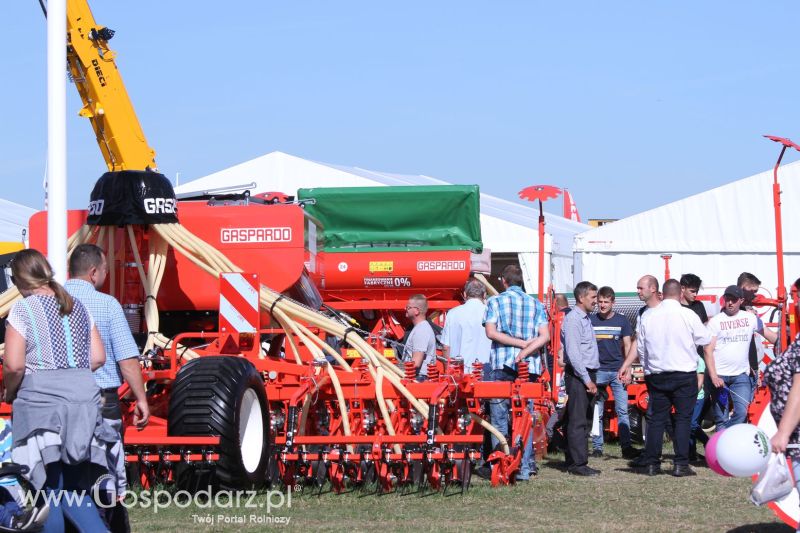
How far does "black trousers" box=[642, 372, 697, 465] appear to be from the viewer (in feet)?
32.2

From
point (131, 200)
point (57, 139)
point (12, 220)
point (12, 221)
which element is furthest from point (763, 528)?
point (12, 220)

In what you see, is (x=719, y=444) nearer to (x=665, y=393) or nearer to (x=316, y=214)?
(x=665, y=393)

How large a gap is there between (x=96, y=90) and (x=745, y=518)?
741 centimetres

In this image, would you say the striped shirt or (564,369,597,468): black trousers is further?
(564,369,597,468): black trousers

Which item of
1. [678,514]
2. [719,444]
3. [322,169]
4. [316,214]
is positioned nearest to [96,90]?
[316,214]

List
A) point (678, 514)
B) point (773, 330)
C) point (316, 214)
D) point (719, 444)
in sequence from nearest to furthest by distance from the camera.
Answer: point (719, 444) → point (678, 514) → point (773, 330) → point (316, 214)

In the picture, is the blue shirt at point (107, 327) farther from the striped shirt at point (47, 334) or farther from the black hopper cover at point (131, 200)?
the black hopper cover at point (131, 200)

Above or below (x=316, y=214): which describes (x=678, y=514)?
below

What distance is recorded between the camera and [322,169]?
23.5 metres

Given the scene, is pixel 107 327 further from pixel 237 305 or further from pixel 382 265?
pixel 382 265

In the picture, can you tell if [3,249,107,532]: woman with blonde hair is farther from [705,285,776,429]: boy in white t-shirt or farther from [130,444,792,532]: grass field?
[705,285,776,429]: boy in white t-shirt

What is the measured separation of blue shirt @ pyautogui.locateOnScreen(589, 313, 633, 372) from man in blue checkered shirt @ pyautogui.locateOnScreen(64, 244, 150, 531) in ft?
21.7

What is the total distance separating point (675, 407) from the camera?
32.5 ft

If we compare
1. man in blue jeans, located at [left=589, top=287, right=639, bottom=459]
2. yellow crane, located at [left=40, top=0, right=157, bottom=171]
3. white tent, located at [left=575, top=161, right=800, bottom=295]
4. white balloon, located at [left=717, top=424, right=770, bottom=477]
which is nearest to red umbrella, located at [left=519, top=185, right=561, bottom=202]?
man in blue jeans, located at [left=589, top=287, right=639, bottom=459]
